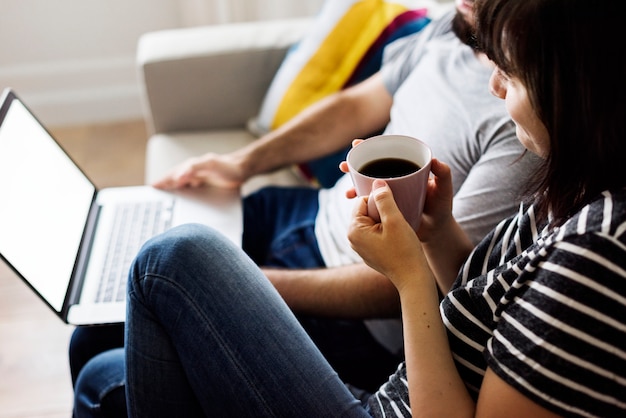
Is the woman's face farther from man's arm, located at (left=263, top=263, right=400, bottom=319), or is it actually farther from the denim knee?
the denim knee

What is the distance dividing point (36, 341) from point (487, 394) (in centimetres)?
146

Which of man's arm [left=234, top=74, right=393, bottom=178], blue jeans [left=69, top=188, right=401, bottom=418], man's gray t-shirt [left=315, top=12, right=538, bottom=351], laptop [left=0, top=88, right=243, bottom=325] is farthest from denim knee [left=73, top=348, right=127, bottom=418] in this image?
man's arm [left=234, top=74, right=393, bottom=178]

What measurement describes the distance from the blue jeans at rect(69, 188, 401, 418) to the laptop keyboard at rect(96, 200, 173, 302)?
Answer: 8 centimetres

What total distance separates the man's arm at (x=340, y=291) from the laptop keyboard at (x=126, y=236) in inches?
11.1

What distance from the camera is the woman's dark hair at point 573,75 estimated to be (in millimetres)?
696

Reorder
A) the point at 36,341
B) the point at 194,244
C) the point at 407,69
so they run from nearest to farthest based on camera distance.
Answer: the point at 194,244 < the point at 407,69 < the point at 36,341

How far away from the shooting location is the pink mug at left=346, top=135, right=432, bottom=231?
38.0 inches

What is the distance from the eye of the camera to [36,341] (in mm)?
1896

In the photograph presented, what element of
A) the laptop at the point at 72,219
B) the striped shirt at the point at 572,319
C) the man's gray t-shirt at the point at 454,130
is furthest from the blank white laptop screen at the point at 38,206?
the striped shirt at the point at 572,319

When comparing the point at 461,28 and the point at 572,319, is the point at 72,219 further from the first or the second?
the point at 572,319

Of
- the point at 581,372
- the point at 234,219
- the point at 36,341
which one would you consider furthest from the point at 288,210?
the point at 581,372

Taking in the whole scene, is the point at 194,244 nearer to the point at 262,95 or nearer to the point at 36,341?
the point at 262,95

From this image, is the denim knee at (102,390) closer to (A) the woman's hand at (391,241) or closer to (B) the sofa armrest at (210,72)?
(A) the woman's hand at (391,241)

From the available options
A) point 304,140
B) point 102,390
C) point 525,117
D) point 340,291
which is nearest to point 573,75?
point 525,117
